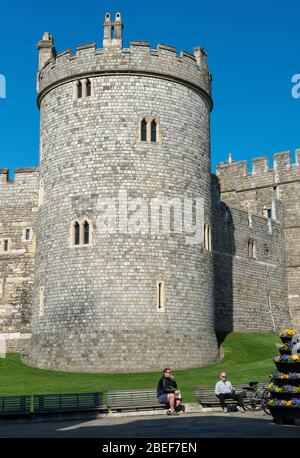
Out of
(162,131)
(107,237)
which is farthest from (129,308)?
(162,131)

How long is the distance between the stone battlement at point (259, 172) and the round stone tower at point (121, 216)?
12.4 m

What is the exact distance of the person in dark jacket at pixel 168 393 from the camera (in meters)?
16.1

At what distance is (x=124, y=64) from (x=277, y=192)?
51.9 feet

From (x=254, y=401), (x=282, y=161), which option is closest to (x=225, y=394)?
(x=254, y=401)

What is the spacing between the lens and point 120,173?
2498cm

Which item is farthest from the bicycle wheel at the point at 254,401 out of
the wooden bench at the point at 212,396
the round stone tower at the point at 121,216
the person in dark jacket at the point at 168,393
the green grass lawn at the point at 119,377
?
the round stone tower at the point at 121,216

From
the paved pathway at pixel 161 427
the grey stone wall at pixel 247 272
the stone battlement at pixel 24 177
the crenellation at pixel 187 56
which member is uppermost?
the crenellation at pixel 187 56

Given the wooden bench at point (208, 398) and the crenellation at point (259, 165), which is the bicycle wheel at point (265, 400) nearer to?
the wooden bench at point (208, 398)

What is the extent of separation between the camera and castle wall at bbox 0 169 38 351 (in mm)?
28172

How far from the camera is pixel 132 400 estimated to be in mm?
16703

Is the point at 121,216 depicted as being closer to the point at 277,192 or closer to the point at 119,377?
the point at 119,377

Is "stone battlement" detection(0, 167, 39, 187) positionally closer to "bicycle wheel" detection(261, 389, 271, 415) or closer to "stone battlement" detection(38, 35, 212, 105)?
"stone battlement" detection(38, 35, 212, 105)

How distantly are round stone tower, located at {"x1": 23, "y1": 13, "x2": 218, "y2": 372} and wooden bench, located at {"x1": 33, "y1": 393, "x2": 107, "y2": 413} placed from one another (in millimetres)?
7178
